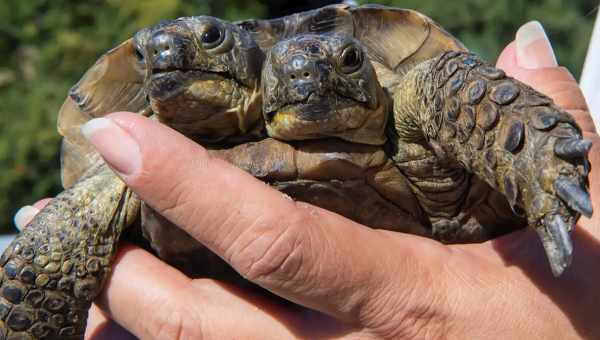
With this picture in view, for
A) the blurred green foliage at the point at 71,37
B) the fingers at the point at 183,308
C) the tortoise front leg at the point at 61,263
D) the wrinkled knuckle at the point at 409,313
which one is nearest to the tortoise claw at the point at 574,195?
the wrinkled knuckle at the point at 409,313

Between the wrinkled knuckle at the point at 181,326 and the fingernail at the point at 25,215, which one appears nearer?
the wrinkled knuckle at the point at 181,326

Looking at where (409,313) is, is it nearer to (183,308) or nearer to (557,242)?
(557,242)

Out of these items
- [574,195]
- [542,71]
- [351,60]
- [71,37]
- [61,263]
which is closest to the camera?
[574,195]

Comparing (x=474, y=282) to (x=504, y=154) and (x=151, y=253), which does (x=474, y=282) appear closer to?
(x=504, y=154)

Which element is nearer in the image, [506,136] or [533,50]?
[506,136]

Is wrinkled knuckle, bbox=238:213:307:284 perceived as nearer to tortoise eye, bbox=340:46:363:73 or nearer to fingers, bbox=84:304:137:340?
tortoise eye, bbox=340:46:363:73

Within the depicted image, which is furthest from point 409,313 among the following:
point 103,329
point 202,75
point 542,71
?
point 103,329

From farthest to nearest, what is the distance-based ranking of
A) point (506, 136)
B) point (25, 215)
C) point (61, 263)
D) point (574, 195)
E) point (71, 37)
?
1. point (71, 37)
2. point (25, 215)
3. point (61, 263)
4. point (506, 136)
5. point (574, 195)

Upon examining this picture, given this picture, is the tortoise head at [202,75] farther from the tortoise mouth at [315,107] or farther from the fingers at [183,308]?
the fingers at [183,308]
